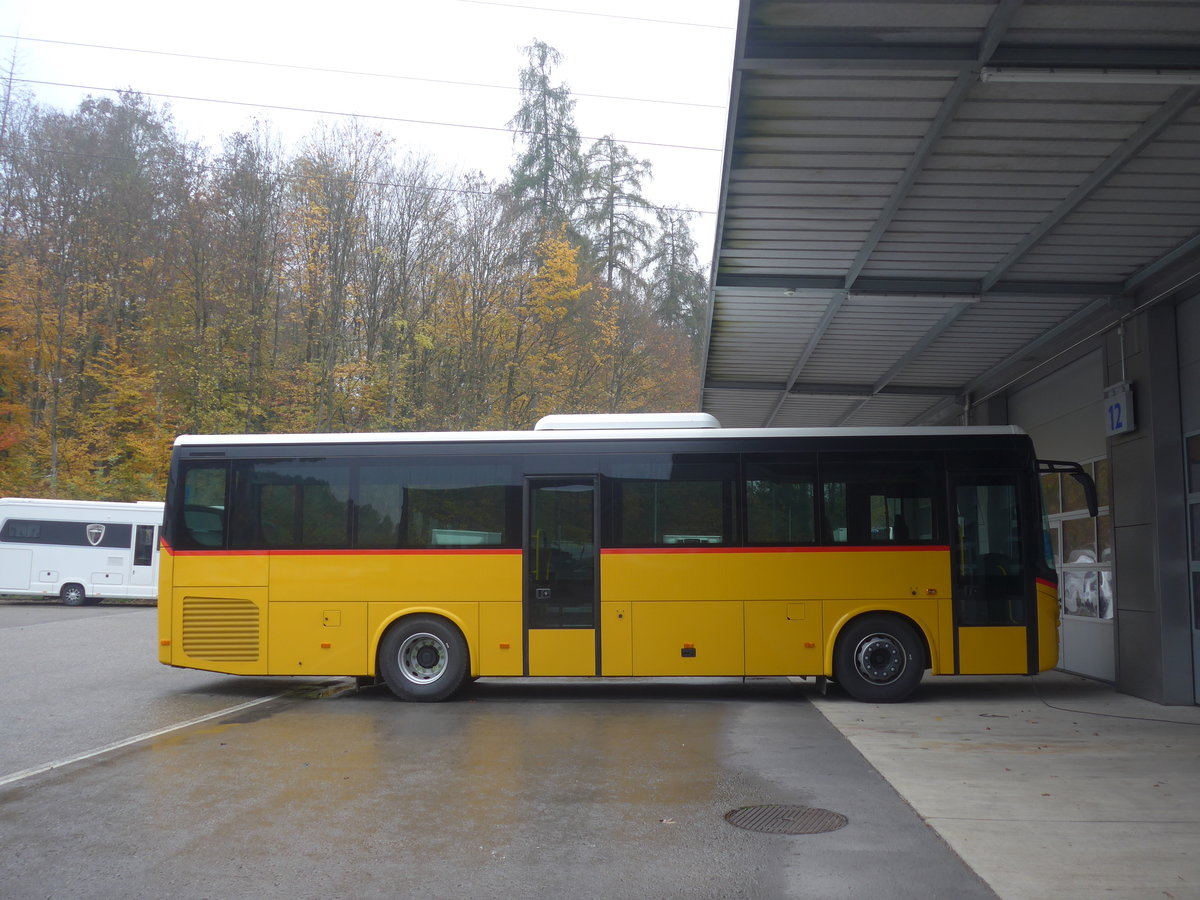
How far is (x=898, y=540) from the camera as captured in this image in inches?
479

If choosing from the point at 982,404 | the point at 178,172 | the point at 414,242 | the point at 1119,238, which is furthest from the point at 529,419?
the point at 1119,238

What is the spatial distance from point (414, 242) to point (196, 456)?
23.8 meters

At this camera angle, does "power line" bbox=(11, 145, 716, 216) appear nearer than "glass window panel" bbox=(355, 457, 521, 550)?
No

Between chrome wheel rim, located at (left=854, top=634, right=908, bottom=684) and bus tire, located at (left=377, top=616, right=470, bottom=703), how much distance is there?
4366 millimetres

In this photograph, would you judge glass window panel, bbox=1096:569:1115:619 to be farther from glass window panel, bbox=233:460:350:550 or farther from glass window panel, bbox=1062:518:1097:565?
glass window panel, bbox=233:460:350:550

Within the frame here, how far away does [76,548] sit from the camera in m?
31.5

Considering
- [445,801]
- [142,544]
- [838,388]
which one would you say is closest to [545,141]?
[142,544]

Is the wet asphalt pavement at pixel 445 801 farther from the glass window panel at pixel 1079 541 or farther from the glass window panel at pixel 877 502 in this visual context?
the glass window panel at pixel 1079 541

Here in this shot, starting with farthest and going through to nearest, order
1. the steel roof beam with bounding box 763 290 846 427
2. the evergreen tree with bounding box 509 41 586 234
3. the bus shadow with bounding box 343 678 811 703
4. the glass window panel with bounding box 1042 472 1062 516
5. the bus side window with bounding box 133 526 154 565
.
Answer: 1. the evergreen tree with bounding box 509 41 586 234
2. the bus side window with bounding box 133 526 154 565
3. the glass window panel with bounding box 1042 472 1062 516
4. the steel roof beam with bounding box 763 290 846 427
5. the bus shadow with bounding box 343 678 811 703

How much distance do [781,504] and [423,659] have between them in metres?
4.39

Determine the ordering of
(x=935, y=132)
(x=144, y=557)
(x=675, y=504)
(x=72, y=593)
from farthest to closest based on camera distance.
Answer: (x=144, y=557) < (x=72, y=593) < (x=675, y=504) < (x=935, y=132)

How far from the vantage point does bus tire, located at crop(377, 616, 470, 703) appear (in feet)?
40.4

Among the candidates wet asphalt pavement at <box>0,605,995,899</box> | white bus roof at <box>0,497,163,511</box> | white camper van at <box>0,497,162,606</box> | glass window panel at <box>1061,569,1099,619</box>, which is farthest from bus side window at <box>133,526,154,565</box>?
glass window panel at <box>1061,569,1099,619</box>

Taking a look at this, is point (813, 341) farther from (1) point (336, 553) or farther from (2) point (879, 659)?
(1) point (336, 553)
